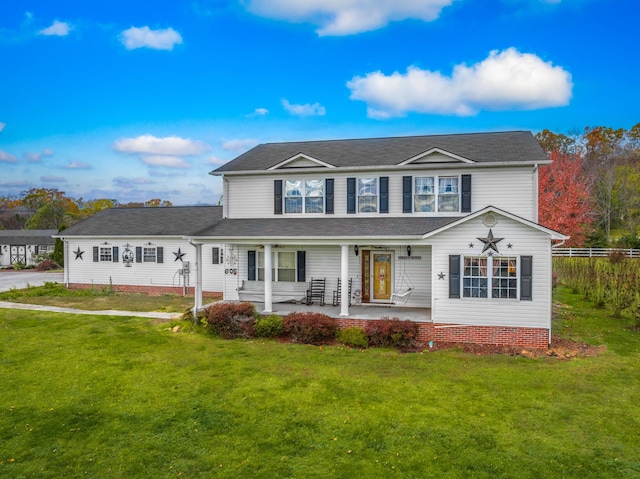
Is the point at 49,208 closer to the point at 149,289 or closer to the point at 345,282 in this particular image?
the point at 149,289

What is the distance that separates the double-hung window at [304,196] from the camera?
16.1 meters

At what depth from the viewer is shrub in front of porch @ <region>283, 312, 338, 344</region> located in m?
12.3

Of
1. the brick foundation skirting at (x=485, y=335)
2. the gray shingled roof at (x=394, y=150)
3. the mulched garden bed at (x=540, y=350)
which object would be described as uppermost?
the gray shingled roof at (x=394, y=150)

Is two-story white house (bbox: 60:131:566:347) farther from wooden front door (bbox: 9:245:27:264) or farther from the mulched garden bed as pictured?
wooden front door (bbox: 9:245:27:264)

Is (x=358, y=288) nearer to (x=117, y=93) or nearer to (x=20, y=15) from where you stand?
→ (x=20, y=15)

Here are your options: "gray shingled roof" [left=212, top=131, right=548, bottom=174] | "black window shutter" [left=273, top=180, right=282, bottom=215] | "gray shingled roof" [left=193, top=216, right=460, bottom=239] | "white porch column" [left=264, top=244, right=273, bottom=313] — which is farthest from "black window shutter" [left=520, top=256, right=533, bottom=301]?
"black window shutter" [left=273, top=180, right=282, bottom=215]

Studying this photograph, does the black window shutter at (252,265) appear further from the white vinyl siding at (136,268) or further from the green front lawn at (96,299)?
the white vinyl siding at (136,268)

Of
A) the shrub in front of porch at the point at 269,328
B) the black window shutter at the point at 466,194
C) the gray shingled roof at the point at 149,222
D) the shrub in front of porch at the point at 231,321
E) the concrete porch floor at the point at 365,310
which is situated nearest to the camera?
the shrub in front of porch at the point at 269,328

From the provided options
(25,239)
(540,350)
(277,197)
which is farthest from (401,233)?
(25,239)

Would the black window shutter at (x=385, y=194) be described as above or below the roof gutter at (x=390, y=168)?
below

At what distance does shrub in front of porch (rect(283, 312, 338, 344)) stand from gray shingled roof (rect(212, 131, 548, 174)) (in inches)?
249

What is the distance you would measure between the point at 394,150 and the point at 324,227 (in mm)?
4997

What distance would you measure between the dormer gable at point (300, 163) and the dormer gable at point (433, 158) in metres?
3.18

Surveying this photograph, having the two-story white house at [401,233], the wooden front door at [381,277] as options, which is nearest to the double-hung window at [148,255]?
the two-story white house at [401,233]
